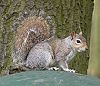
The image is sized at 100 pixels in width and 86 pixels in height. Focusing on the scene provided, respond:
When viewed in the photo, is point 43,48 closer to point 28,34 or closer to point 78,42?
point 28,34

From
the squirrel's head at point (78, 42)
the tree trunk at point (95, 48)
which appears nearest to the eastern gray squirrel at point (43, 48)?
the squirrel's head at point (78, 42)

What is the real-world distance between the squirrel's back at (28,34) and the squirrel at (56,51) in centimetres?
5

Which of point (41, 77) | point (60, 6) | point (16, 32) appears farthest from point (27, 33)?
point (41, 77)

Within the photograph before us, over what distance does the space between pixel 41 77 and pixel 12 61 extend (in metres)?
0.85

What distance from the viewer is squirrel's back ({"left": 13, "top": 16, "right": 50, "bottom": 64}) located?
3404 mm

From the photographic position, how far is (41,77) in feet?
8.32

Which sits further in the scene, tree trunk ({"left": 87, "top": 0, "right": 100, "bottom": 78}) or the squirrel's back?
tree trunk ({"left": 87, "top": 0, "right": 100, "bottom": 78})

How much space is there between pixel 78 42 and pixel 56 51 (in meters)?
0.18

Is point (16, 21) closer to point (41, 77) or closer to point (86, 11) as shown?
point (86, 11)

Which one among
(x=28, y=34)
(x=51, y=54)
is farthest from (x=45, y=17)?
(x=51, y=54)

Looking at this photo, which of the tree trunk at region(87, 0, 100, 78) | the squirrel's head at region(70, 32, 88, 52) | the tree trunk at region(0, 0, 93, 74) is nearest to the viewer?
the tree trunk at region(0, 0, 93, 74)

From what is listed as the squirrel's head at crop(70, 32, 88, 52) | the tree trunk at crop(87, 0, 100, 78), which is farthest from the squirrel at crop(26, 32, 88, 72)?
the tree trunk at crop(87, 0, 100, 78)

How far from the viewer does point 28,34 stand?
11.4 ft

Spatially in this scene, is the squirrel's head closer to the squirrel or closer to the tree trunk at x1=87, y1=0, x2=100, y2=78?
the squirrel
